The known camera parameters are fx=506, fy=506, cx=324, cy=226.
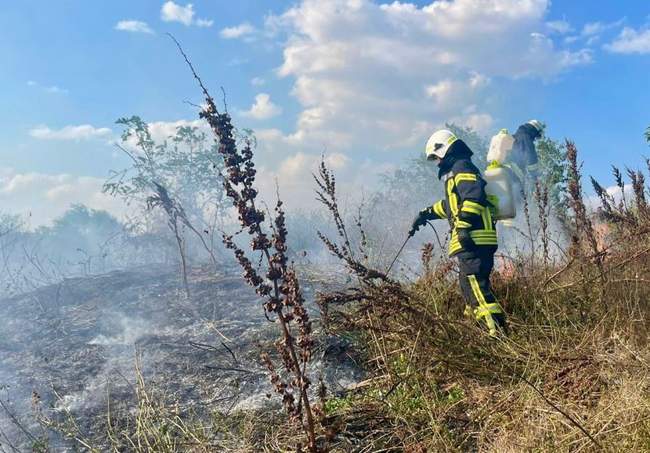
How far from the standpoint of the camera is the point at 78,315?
762 cm

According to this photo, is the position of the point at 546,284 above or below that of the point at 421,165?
below

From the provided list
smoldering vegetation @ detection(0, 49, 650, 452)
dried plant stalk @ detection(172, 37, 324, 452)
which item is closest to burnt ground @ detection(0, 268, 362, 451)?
smoldering vegetation @ detection(0, 49, 650, 452)

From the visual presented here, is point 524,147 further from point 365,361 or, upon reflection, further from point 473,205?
point 365,361

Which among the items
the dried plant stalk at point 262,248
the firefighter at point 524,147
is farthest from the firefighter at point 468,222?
the firefighter at point 524,147

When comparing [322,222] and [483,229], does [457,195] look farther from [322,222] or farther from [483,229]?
[322,222]

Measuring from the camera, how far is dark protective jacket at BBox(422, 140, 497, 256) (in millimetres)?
4414

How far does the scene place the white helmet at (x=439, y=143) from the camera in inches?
190

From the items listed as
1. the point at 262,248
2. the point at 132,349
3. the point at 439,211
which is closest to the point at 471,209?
the point at 439,211

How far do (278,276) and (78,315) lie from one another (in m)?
6.65

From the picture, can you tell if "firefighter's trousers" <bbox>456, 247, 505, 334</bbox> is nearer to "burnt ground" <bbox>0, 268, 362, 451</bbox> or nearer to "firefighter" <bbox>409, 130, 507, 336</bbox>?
"firefighter" <bbox>409, 130, 507, 336</bbox>

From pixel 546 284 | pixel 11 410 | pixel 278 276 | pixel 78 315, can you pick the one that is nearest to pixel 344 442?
pixel 278 276

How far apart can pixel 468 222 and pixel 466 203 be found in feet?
0.55

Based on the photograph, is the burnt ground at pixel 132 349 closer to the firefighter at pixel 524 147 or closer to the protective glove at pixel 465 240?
the protective glove at pixel 465 240

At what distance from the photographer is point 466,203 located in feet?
14.6
